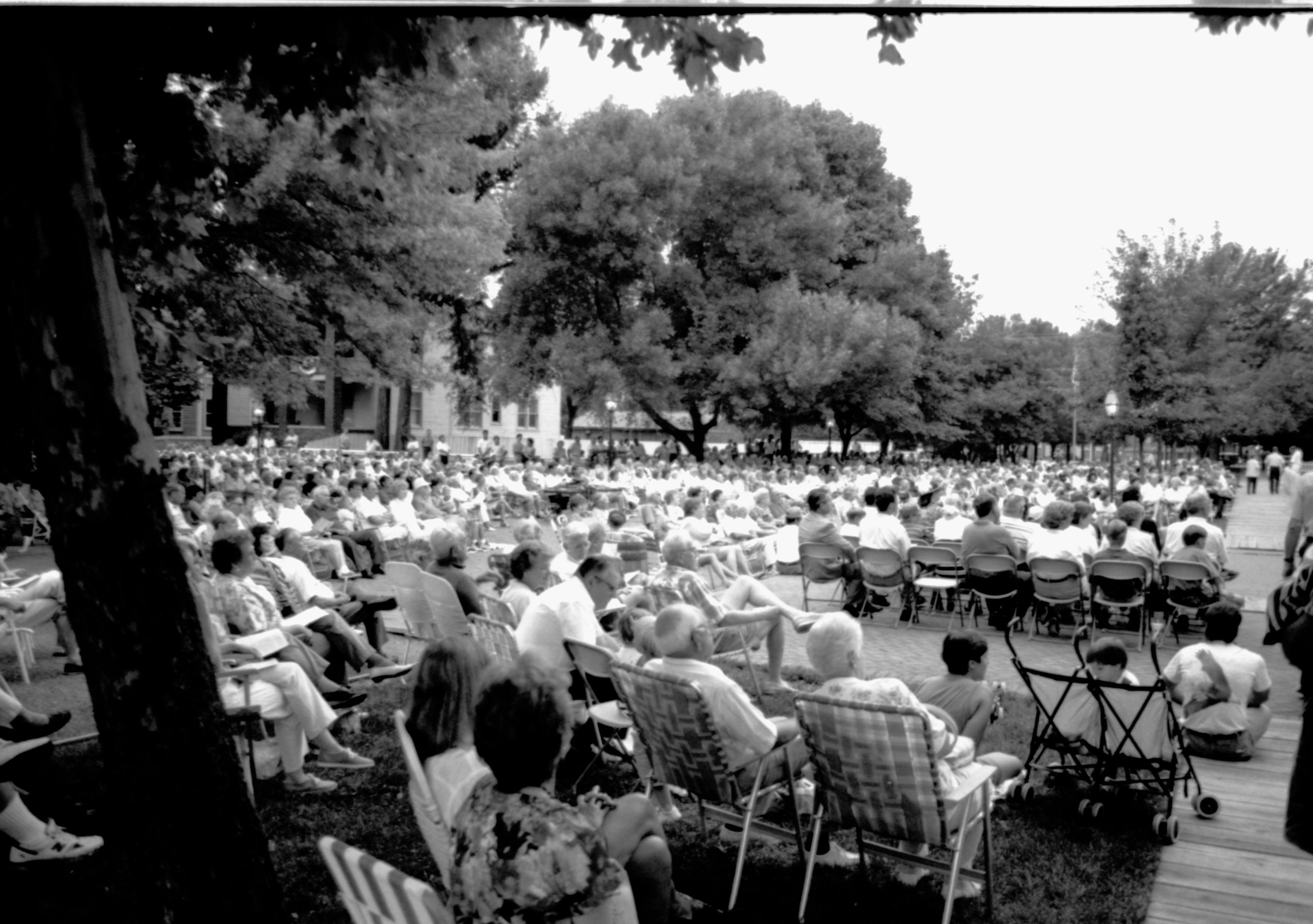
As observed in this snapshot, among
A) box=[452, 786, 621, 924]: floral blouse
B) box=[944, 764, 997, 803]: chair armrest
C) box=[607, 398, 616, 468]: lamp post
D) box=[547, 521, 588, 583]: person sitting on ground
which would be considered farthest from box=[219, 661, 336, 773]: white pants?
box=[607, 398, 616, 468]: lamp post

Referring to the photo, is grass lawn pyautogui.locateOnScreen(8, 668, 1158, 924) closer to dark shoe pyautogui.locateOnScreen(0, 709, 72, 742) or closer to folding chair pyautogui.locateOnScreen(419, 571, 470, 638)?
dark shoe pyautogui.locateOnScreen(0, 709, 72, 742)

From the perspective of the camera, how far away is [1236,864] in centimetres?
445

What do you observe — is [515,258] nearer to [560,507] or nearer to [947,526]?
[560,507]

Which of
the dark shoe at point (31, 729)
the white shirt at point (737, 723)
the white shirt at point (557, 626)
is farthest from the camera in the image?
the white shirt at point (557, 626)

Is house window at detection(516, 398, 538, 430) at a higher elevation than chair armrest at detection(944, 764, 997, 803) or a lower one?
higher

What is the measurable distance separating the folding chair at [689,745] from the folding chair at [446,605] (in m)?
2.85

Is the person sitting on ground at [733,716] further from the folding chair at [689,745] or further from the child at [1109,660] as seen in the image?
the child at [1109,660]

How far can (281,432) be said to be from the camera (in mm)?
47812

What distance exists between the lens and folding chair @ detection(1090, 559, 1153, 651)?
965 centimetres

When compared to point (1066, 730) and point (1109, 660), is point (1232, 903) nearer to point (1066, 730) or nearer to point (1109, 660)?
point (1066, 730)

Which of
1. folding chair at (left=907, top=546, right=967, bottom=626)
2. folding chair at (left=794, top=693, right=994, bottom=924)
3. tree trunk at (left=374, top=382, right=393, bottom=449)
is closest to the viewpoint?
folding chair at (left=794, top=693, right=994, bottom=924)

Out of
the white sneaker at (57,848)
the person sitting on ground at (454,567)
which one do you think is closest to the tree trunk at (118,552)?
the white sneaker at (57,848)

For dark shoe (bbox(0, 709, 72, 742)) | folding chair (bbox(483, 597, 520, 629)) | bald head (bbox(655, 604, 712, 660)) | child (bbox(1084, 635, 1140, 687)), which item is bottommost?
dark shoe (bbox(0, 709, 72, 742))

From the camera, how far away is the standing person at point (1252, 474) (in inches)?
1366
